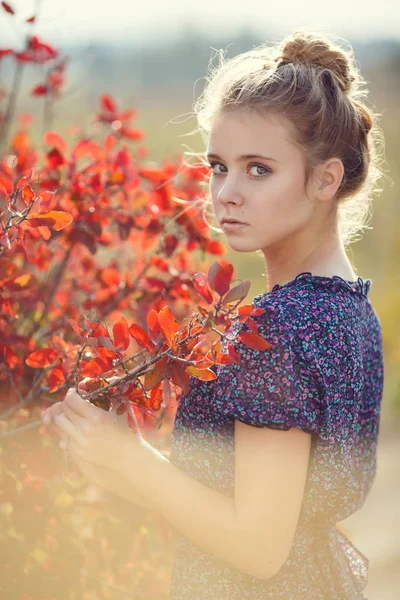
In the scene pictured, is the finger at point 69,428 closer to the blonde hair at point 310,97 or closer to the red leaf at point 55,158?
the blonde hair at point 310,97

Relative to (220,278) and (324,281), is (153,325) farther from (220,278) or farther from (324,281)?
(324,281)

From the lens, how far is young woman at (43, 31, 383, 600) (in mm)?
A: 1008

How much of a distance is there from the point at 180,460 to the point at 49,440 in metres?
0.61

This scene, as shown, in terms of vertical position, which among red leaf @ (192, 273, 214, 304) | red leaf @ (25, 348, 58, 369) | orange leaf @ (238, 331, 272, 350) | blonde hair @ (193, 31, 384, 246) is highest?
blonde hair @ (193, 31, 384, 246)

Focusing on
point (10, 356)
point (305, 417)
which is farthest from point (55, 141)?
point (305, 417)

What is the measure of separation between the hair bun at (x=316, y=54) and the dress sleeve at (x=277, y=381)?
0.53 metres

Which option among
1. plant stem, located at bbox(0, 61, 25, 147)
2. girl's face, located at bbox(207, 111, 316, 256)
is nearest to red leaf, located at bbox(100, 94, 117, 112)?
plant stem, located at bbox(0, 61, 25, 147)

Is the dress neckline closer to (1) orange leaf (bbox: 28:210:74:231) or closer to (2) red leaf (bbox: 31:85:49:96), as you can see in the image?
(1) orange leaf (bbox: 28:210:74:231)

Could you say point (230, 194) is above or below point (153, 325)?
above

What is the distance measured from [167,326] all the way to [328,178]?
0.44 metres

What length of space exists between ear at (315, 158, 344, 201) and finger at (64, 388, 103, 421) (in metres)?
0.54

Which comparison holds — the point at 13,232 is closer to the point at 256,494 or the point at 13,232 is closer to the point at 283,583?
the point at 256,494

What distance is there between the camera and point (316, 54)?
129 cm

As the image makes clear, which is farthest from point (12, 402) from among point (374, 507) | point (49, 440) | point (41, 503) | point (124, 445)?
point (374, 507)
